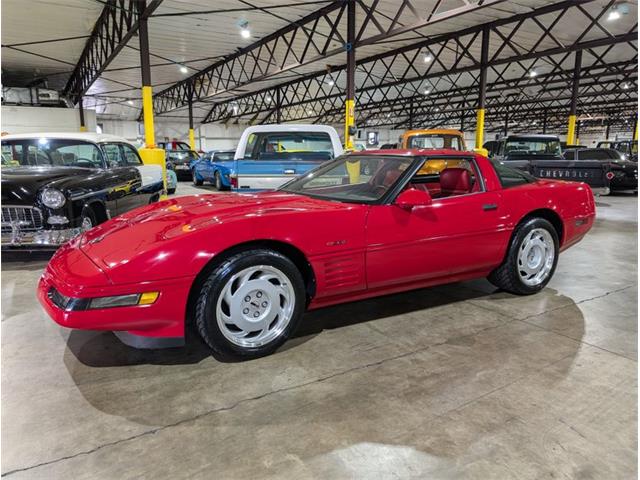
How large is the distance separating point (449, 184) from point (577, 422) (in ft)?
7.27

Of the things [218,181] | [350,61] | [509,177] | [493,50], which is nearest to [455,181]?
[509,177]

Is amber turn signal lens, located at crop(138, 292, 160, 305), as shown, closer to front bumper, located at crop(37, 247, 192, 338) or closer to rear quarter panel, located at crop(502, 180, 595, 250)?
front bumper, located at crop(37, 247, 192, 338)

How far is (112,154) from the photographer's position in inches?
247

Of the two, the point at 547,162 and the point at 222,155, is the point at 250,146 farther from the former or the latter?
the point at 222,155

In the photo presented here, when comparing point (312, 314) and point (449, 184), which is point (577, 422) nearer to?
point (312, 314)

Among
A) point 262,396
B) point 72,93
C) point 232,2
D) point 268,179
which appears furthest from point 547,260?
point 72,93

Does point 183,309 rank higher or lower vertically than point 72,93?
lower

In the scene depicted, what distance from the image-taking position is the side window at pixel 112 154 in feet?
20.0

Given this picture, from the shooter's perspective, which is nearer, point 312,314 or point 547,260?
point 312,314

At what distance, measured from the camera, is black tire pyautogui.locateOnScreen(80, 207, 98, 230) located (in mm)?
4889

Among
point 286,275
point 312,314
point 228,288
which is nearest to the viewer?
point 228,288

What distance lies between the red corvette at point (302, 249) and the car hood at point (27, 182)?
226 centimetres

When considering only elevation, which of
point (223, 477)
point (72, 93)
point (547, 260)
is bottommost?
point (223, 477)

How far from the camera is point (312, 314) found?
3393 mm
